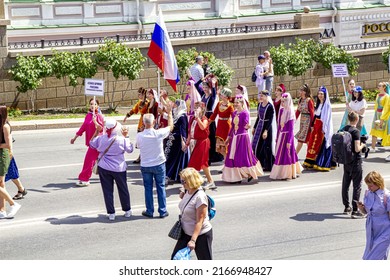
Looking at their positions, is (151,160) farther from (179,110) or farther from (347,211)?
(347,211)

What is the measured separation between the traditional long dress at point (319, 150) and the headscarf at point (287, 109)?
3.32 feet

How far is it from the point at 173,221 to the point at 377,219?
4.00 meters

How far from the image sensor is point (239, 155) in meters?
17.8

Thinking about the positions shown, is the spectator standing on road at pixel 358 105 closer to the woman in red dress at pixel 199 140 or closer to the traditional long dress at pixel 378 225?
the woman in red dress at pixel 199 140

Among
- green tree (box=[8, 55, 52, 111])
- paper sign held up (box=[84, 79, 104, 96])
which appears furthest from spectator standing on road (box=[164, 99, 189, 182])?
green tree (box=[8, 55, 52, 111])

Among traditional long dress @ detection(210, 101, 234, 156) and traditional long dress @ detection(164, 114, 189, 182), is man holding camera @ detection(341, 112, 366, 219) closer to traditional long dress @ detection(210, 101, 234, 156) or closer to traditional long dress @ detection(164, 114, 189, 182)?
traditional long dress @ detection(164, 114, 189, 182)

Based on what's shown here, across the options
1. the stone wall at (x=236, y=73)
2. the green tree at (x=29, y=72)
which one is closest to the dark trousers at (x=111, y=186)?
the green tree at (x=29, y=72)

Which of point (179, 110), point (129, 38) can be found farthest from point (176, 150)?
point (129, 38)

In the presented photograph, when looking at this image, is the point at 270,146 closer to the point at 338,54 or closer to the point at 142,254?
the point at 142,254

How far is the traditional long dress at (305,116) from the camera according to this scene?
1942cm

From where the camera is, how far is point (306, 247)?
45.3 feet

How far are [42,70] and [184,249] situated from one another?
15.2 metres

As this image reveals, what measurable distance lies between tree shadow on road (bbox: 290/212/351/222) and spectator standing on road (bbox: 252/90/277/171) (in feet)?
9.96

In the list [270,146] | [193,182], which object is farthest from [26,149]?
[193,182]
